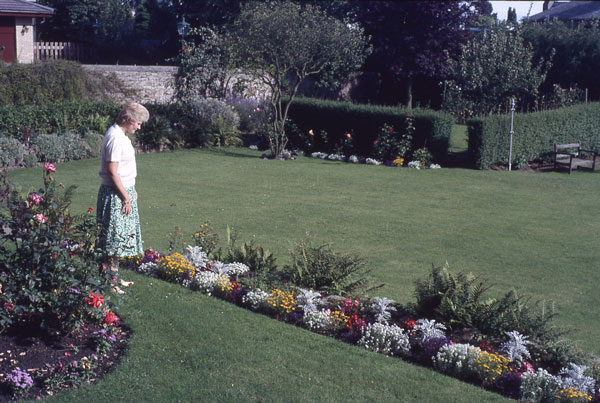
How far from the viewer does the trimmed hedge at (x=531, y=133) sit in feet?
58.1

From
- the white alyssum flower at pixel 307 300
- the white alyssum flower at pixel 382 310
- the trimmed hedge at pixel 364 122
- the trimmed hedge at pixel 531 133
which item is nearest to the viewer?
the white alyssum flower at pixel 382 310

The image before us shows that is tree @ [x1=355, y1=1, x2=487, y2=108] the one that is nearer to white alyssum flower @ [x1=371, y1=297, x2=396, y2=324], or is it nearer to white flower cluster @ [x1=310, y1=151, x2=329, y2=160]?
white flower cluster @ [x1=310, y1=151, x2=329, y2=160]

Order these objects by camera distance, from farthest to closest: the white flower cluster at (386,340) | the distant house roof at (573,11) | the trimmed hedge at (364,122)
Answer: the distant house roof at (573,11), the trimmed hedge at (364,122), the white flower cluster at (386,340)

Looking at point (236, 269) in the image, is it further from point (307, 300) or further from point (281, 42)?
point (281, 42)

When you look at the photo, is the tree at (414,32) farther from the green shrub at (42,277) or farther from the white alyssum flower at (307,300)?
the green shrub at (42,277)

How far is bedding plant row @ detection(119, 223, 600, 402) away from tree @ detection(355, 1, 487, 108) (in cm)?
2500

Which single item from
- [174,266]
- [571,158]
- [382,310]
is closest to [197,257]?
[174,266]

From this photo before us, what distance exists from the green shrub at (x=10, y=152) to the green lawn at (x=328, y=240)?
1.57ft

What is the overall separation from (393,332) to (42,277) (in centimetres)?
285

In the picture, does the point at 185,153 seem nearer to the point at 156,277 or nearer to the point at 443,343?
the point at 156,277

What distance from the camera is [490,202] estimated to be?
1357 cm

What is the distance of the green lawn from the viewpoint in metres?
4.88

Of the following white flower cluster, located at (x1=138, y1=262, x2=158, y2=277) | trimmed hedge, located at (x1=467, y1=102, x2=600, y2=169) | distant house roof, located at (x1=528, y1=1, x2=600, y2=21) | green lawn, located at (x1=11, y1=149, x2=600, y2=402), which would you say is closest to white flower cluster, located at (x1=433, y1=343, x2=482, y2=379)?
green lawn, located at (x1=11, y1=149, x2=600, y2=402)

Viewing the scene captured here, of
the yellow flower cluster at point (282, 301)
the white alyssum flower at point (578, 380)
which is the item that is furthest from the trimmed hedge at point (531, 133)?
the white alyssum flower at point (578, 380)
